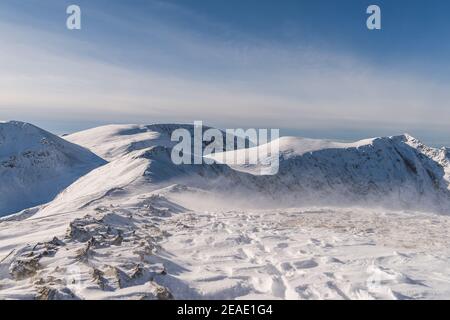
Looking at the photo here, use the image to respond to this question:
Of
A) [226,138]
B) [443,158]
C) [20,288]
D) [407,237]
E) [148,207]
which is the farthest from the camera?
[226,138]

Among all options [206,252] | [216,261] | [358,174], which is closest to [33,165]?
[358,174]

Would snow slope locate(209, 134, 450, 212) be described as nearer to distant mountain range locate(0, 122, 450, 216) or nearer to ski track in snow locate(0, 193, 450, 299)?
distant mountain range locate(0, 122, 450, 216)

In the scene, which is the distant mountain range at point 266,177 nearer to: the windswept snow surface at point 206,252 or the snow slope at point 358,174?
the snow slope at point 358,174

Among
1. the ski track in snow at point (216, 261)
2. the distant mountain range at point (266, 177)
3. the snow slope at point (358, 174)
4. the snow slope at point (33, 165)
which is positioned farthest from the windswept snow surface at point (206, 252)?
the snow slope at point (33, 165)

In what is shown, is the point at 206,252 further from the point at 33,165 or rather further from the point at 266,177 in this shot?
the point at 33,165

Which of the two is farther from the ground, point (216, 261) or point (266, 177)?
point (216, 261)

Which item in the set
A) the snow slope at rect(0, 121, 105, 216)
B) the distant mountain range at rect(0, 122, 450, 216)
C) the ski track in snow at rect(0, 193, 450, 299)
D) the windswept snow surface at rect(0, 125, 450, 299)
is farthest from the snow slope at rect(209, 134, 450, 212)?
the ski track in snow at rect(0, 193, 450, 299)
